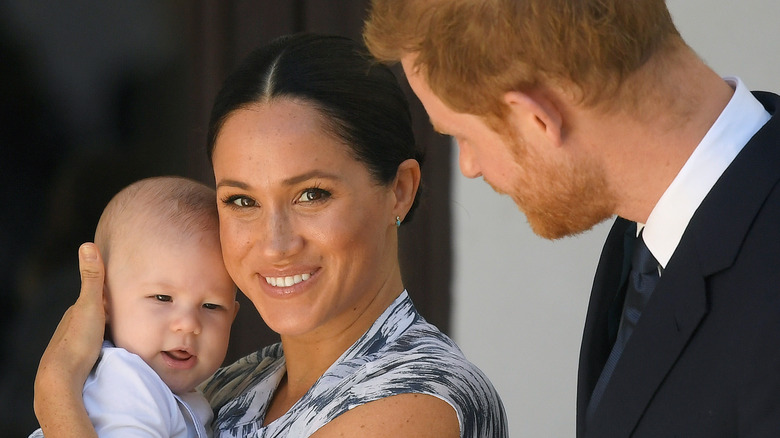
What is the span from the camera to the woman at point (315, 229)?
1.94 meters

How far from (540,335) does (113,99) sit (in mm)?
1867

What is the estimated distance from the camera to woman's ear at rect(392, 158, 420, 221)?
2.11m

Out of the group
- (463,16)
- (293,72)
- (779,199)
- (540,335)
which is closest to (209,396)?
(293,72)

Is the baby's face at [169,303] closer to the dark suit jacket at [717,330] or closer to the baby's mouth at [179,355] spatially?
the baby's mouth at [179,355]

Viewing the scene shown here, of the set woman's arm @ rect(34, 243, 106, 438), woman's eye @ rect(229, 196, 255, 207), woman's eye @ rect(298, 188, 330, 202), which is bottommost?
woman's arm @ rect(34, 243, 106, 438)

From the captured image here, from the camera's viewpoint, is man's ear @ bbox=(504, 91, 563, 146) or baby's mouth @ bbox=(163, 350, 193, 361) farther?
baby's mouth @ bbox=(163, 350, 193, 361)

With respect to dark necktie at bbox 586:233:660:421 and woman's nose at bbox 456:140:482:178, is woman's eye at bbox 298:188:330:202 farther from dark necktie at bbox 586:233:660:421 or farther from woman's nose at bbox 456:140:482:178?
dark necktie at bbox 586:233:660:421

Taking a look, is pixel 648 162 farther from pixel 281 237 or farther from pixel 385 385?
pixel 281 237

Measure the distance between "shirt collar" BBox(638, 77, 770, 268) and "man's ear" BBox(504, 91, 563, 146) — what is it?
0.19 metres

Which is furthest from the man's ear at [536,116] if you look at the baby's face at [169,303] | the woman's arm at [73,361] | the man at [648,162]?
the woman's arm at [73,361]

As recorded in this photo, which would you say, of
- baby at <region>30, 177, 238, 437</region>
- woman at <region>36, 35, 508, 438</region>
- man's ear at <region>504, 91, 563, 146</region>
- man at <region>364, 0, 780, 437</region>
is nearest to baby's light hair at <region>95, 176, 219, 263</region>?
baby at <region>30, 177, 238, 437</region>

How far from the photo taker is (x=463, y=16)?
1.53 m

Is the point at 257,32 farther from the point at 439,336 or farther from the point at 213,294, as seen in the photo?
the point at 439,336

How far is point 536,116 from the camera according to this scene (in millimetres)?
1521
